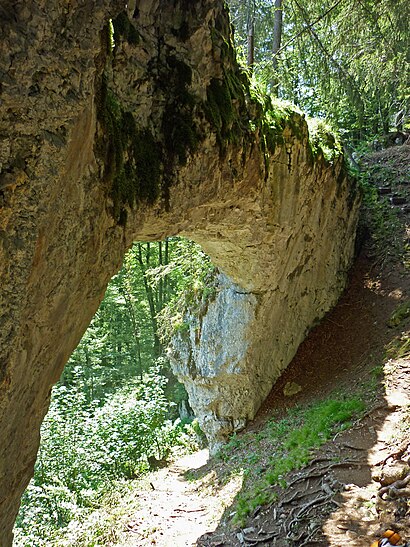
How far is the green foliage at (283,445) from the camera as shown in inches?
223

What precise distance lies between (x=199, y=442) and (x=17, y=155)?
366 inches

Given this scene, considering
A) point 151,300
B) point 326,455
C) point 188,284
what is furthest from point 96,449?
point 151,300

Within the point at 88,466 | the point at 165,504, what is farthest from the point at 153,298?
the point at 165,504

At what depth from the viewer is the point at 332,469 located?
17.5 ft

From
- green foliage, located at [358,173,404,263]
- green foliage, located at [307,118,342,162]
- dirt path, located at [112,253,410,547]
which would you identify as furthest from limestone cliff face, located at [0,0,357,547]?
green foliage, located at [358,173,404,263]

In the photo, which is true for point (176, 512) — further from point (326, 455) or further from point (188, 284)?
point (188, 284)

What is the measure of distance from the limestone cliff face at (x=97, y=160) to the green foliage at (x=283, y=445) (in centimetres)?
268

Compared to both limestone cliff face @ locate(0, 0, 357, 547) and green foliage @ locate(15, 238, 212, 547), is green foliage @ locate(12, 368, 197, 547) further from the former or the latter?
limestone cliff face @ locate(0, 0, 357, 547)

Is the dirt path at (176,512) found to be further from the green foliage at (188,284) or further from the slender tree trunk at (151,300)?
the slender tree trunk at (151,300)

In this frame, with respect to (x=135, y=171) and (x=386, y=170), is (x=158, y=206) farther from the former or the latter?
(x=386, y=170)

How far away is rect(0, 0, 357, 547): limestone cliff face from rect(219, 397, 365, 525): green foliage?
2.68 meters

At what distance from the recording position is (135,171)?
3816 mm

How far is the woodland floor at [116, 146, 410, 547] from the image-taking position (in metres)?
4.63

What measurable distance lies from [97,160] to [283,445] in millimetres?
4863
